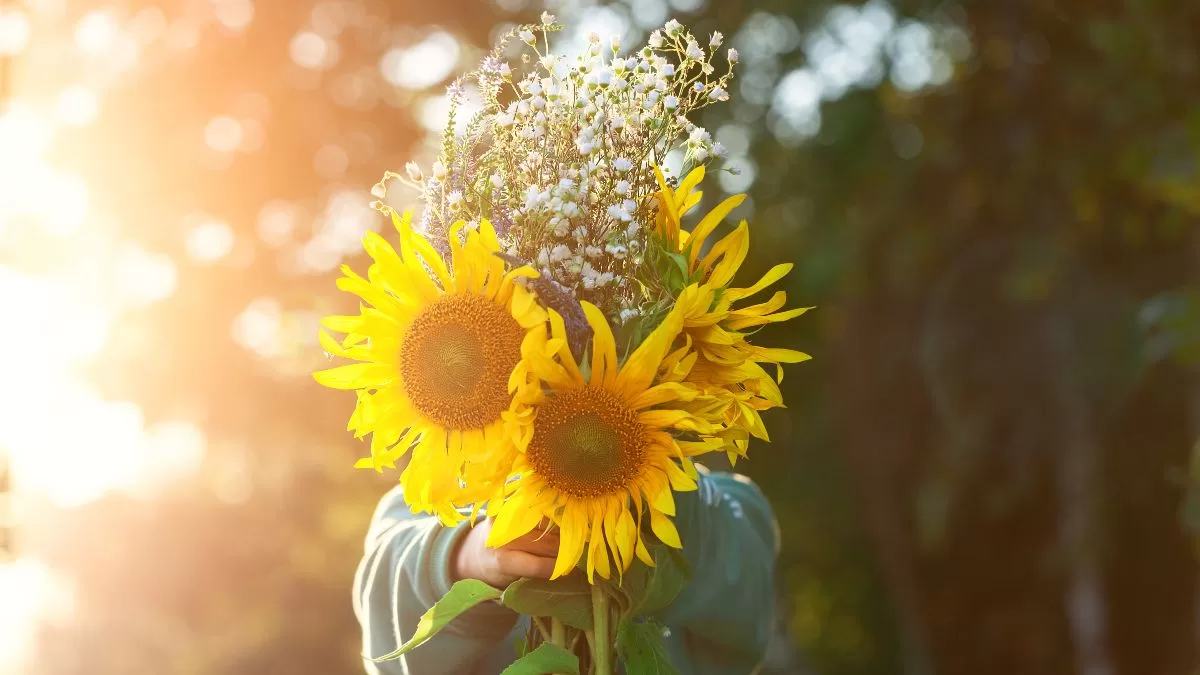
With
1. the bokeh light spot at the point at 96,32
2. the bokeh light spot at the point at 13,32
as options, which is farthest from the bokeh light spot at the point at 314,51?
the bokeh light spot at the point at 13,32

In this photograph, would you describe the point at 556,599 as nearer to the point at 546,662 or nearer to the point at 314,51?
the point at 546,662

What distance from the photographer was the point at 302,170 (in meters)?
5.23

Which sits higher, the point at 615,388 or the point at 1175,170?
the point at 1175,170

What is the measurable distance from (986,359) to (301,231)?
12.7 feet

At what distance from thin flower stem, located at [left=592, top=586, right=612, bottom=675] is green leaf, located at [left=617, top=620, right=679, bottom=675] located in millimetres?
16

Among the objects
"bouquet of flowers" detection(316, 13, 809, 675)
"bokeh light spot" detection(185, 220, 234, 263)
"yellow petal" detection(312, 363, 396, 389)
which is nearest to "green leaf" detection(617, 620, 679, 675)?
"bouquet of flowers" detection(316, 13, 809, 675)

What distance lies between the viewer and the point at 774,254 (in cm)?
753

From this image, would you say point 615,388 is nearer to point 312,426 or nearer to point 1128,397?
point 312,426

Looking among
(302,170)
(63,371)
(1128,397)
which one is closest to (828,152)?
(1128,397)

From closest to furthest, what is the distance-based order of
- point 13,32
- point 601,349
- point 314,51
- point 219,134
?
point 601,349, point 13,32, point 219,134, point 314,51

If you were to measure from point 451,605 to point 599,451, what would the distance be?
0.82ft

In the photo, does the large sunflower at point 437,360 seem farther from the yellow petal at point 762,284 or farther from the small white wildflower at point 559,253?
the yellow petal at point 762,284

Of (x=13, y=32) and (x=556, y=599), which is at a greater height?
(x=13, y=32)

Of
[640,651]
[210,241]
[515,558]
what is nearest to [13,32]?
[210,241]
